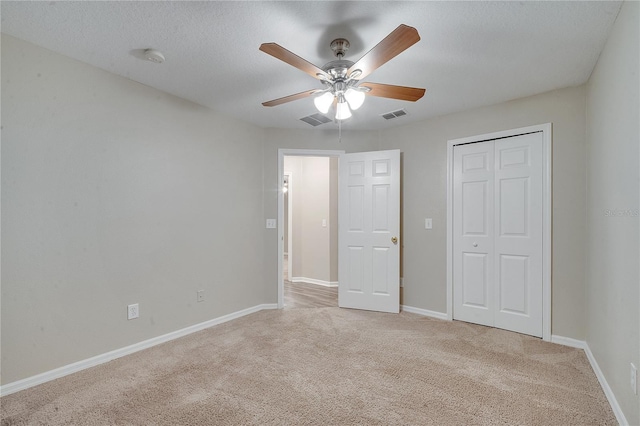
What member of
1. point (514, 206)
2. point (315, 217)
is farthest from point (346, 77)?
point (315, 217)

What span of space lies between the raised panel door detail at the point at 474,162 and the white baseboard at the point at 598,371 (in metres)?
1.77

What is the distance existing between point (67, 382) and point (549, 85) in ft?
14.7

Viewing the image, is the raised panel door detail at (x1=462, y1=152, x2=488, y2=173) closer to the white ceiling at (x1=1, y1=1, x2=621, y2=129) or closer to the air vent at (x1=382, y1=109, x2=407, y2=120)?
the white ceiling at (x1=1, y1=1, x2=621, y2=129)

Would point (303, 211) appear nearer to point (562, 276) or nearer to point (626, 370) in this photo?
point (562, 276)

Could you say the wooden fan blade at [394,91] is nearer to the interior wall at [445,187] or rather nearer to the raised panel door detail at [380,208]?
the interior wall at [445,187]

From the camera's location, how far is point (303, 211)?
596 centimetres

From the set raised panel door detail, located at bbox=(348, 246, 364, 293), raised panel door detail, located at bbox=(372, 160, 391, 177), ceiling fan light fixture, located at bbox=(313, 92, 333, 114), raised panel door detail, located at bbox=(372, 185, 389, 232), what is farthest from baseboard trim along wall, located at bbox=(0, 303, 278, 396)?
ceiling fan light fixture, located at bbox=(313, 92, 333, 114)

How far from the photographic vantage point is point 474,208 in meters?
3.56

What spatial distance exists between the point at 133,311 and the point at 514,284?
11.8 feet

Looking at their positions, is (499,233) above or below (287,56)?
below

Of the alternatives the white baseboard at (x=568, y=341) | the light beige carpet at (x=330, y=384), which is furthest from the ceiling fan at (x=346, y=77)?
the white baseboard at (x=568, y=341)

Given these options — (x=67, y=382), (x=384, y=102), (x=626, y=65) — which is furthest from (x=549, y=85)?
(x=67, y=382)

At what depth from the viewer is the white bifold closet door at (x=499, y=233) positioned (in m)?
3.17

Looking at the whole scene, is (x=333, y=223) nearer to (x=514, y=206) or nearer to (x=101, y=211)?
(x=514, y=206)
